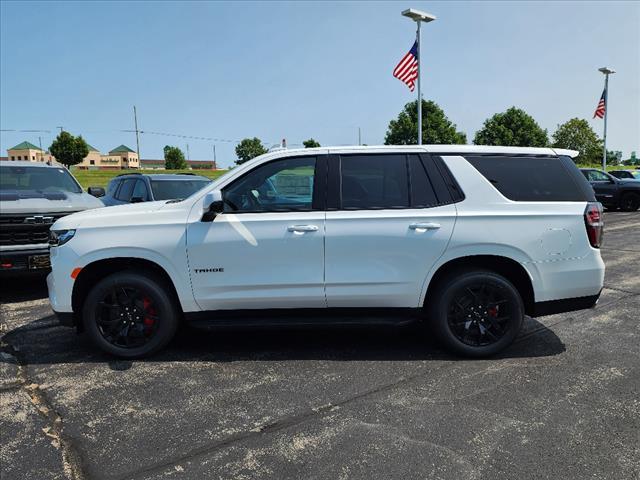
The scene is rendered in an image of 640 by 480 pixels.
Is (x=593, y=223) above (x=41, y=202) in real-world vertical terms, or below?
below

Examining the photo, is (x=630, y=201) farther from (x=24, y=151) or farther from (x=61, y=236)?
(x=24, y=151)

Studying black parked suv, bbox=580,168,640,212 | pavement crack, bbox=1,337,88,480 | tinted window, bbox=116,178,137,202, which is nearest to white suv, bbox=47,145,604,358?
pavement crack, bbox=1,337,88,480

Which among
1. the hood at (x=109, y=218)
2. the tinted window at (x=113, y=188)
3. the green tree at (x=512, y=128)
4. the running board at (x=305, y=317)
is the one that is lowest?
the running board at (x=305, y=317)

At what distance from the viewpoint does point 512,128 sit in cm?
5572

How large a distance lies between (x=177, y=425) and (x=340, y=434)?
1.05 meters

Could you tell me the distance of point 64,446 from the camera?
293 cm

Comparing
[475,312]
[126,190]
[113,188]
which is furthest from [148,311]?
[113,188]

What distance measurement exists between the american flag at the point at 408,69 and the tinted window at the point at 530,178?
44.3 feet

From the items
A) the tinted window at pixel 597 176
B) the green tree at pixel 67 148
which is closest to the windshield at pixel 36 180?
the tinted window at pixel 597 176

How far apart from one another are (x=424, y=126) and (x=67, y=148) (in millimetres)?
57194

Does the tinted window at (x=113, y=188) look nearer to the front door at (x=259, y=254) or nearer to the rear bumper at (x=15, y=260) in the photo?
the rear bumper at (x=15, y=260)

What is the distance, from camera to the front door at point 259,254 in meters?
4.04

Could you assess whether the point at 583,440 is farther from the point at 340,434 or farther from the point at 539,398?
the point at 340,434

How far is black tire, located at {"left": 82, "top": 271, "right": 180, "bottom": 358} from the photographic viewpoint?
4.14 m
